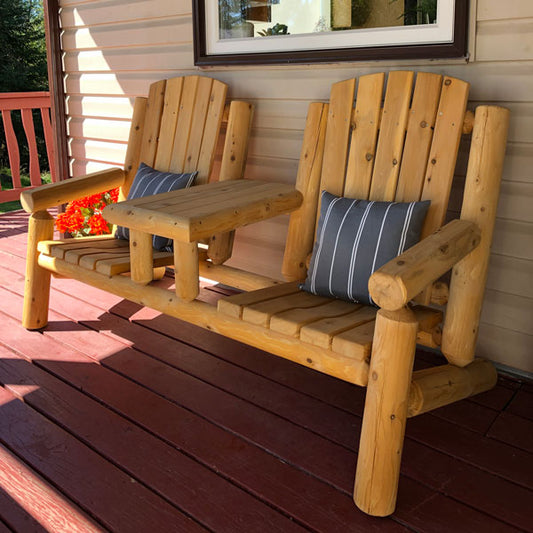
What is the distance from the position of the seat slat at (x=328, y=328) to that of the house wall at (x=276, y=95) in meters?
0.62

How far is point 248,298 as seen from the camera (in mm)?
1961

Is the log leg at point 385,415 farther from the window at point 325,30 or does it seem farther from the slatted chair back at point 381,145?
the window at point 325,30

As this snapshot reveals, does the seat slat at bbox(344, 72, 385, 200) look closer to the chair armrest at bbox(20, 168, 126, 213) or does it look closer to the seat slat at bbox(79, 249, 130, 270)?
the seat slat at bbox(79, 249, 130, 270)

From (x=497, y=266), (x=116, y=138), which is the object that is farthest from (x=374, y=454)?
(x=116, y=138)

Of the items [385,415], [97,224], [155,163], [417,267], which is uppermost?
[155,163]

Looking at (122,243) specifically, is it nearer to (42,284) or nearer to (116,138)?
(42,284)

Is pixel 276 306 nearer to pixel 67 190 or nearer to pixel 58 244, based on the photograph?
pixel 58 244

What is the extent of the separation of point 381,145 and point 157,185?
3.23 ft

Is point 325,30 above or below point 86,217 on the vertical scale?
above

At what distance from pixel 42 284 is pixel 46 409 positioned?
2.38ft

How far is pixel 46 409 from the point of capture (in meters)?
2.04

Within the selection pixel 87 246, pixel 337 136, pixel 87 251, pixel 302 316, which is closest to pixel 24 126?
pixel 87 246

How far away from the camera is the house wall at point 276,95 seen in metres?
2.03

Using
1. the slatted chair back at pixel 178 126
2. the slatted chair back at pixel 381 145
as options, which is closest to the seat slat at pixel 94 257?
the slatted chair back at pixel 178 126
